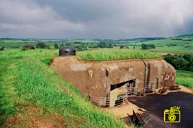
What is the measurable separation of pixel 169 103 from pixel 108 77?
5.14 m

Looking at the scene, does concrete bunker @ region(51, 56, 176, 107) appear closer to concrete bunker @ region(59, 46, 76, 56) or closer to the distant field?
the distant field

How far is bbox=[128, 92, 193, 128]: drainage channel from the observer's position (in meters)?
13.8

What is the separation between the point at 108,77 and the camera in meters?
17.0

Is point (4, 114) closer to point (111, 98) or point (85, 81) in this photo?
point (85, 81)

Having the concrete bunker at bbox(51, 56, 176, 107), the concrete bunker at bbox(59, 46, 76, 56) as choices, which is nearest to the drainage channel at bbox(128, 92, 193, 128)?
the concrete bunker at bbox(51, 56, 176, 107)

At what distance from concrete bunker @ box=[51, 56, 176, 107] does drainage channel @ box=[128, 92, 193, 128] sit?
122 centimetres

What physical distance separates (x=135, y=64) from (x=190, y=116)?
6770 millimetres

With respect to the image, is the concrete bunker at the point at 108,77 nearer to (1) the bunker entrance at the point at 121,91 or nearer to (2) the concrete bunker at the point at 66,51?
(1) the bunker entrance at the point at 121,91

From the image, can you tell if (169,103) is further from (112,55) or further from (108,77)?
(112,55)

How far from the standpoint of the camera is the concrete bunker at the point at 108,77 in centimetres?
1625

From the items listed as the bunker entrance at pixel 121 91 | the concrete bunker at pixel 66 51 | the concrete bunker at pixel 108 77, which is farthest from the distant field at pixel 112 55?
the bunker entrance at pixel 121 91

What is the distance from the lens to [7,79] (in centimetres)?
1076

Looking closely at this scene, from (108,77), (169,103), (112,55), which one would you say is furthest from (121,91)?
(169,103)

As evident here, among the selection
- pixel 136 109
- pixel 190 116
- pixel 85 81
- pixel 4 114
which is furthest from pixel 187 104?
pixel 4 114
